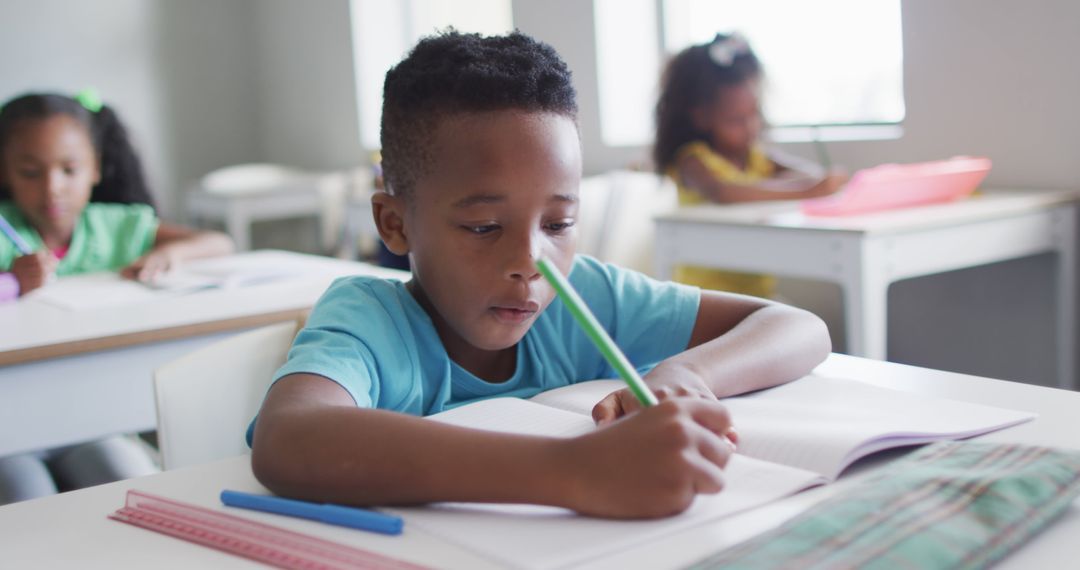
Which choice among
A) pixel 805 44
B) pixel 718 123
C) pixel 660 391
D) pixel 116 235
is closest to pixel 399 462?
pixel 660 391

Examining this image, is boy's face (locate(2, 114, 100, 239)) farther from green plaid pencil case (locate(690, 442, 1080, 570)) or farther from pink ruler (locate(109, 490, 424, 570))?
green plaid pencil case (locate(690, 442, 1080, 570))

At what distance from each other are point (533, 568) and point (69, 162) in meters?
2.14

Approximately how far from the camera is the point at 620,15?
3.93 m

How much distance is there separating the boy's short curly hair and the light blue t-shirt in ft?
0.40

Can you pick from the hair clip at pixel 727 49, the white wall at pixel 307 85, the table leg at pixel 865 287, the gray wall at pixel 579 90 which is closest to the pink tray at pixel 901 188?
the table leg at pixel 865 287

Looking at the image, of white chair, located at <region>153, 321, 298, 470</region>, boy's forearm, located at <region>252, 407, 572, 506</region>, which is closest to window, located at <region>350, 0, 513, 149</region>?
white chair, located at <region>153, 321, 298, 470</region>

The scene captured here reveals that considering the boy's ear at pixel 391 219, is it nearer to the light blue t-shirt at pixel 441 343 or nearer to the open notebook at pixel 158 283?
the light blue t-shirt at pixel 441 343

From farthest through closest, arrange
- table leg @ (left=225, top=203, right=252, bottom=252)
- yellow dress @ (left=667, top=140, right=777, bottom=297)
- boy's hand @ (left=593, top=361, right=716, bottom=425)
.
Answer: table leg @ (left=225, top=203, right=252, bottom=252)
yellow dress @ (left=667, top=140, right=777, bottom=297)
boy's hand @ (left=593, top=361, right=716, bottom=425)

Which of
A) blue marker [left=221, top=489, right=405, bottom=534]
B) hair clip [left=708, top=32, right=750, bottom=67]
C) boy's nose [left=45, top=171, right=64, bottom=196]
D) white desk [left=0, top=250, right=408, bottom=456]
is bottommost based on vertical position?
white desk [left=0, top=250, right=408, bottom=456]

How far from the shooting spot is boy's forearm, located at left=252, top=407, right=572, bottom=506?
0.64 meters

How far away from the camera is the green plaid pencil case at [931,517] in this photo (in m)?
0.52

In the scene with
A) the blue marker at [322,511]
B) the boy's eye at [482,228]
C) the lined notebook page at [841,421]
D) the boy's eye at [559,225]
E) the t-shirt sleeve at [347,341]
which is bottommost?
the lined notebook page at [841,421]

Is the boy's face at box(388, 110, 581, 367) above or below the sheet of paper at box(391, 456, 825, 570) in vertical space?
above

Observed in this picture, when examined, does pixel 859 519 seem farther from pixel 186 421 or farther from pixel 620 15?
pixel 620 15
